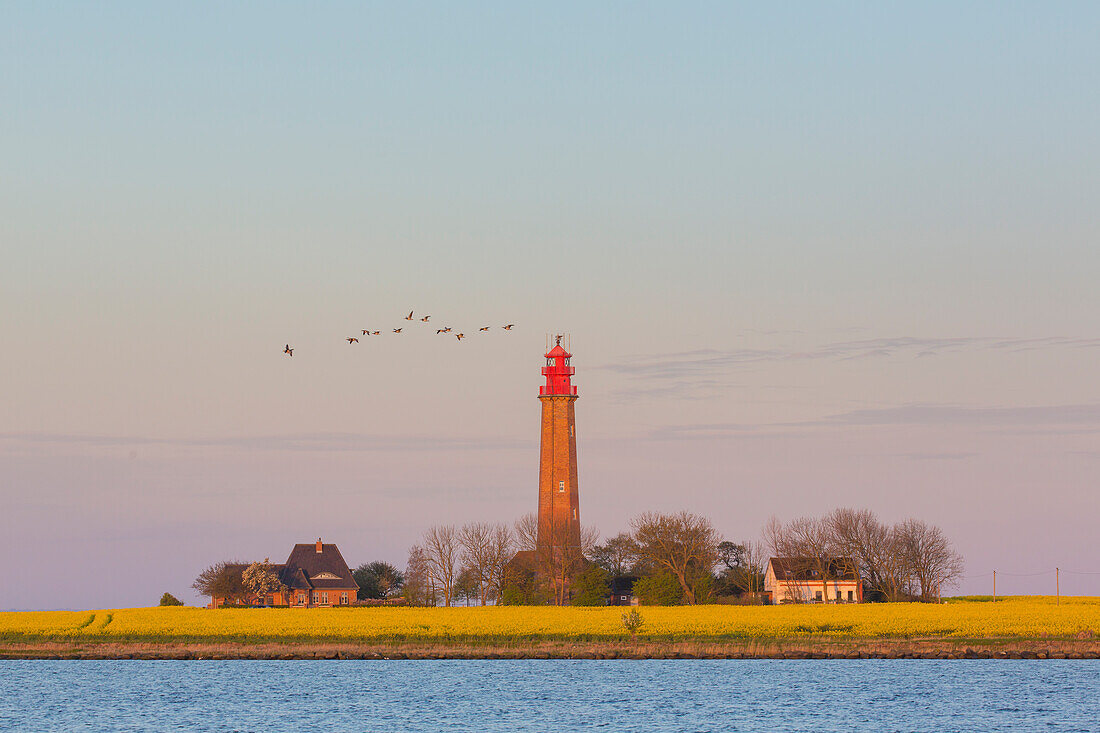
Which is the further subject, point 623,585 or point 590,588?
point 623,585

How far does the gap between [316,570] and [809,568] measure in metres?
39.9

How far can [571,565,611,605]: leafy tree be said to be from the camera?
93.5 m

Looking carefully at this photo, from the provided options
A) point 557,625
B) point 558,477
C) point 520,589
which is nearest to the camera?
point 557,625

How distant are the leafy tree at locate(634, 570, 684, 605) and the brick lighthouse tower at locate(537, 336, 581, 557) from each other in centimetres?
592

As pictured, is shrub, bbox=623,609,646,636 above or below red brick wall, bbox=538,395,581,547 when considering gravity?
below

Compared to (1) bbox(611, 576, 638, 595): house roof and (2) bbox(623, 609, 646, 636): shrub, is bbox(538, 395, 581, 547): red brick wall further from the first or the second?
(2) bbox(623, 609, 646, 636): shrub

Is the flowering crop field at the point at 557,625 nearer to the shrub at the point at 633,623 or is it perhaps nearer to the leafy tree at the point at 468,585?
the shrub at the point at 633,623

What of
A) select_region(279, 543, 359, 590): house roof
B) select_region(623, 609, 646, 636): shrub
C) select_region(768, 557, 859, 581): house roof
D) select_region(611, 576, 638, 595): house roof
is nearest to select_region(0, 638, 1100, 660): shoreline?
select_region(623, 609, 646, 636): shrub

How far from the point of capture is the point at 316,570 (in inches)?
4523

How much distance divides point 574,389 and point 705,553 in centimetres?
1494

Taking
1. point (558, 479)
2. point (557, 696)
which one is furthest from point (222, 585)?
point (557, 696)

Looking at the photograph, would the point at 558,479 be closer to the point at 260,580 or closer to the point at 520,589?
the point at 520,589

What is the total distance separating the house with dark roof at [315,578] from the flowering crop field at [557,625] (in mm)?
30957

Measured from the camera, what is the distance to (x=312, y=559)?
11588 centimetres
